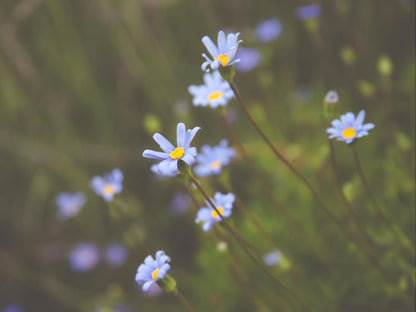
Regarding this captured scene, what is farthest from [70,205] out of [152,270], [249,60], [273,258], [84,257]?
[152,270]

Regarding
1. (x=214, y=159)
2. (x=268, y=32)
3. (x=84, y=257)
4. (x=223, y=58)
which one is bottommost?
(x=223, y=58)

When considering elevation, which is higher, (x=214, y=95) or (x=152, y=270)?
(x=214, y=95)

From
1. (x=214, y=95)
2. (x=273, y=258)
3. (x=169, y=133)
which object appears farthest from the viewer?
(x=169, y=133)

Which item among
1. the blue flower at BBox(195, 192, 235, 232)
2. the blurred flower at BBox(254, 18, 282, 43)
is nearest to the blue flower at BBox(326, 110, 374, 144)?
the blue flower at BBox(195, 192, 235, 232)

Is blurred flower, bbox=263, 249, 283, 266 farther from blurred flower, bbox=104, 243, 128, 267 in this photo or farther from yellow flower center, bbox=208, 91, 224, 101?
blurred flower, bbox=104, 243, 128, 267

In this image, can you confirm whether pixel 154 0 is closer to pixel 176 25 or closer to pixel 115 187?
pixel 176 25

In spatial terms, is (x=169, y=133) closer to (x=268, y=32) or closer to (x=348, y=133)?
(x=268, y=32)

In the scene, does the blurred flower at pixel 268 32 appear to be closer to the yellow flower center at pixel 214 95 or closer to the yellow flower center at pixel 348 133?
the yellow flower center at pixel 214 95
